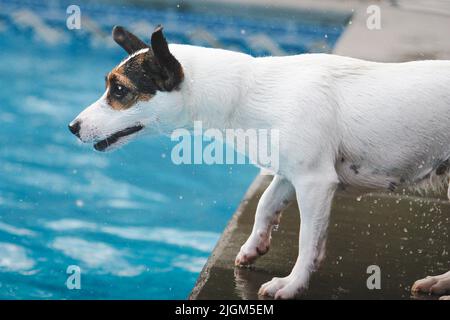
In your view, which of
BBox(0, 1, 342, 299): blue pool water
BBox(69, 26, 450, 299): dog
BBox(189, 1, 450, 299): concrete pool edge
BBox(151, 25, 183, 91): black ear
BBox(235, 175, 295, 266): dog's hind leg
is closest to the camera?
BBox(151, 25, 183, 91): black ear

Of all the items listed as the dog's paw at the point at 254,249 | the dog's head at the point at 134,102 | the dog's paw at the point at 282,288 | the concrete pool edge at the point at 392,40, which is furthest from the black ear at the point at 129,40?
the concrete pool edge at the point at 392,40

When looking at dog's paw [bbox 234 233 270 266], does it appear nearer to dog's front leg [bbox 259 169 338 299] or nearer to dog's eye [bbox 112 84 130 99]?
dog's front leg [bbox 259 169 338 299]

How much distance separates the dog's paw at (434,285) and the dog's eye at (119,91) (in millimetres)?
1339

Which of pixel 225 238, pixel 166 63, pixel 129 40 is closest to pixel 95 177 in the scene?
pixel 225 238

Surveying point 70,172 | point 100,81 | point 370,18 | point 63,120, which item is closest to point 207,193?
point 70,172

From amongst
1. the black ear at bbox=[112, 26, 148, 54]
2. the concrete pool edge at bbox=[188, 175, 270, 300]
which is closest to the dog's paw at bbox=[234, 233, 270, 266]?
the concrete pool edge at bbox=[188, 175, 270, 300]

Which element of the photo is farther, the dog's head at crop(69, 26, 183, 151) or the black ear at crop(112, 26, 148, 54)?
the black ear at crop(112, 26, 148, 54)

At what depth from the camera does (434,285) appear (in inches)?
135

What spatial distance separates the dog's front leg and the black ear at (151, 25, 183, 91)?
578 mm

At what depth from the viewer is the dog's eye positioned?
333 cm

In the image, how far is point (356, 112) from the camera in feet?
10.9

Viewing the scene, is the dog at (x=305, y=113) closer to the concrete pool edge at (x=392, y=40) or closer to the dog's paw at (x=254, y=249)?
the dog's paw at (x=254, y=249)

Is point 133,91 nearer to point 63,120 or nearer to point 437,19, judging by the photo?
point 63,120

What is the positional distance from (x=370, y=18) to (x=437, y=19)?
0.73m
